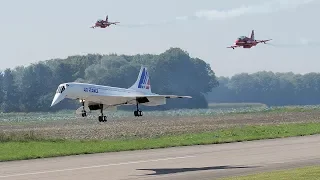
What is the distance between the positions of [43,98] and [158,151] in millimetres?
131849

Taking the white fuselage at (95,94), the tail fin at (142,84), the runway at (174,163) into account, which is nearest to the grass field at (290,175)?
the runway at (174,163)

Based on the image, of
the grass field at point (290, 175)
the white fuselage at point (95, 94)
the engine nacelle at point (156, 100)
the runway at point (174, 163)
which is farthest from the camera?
the engine nacelle at point (156, 100)

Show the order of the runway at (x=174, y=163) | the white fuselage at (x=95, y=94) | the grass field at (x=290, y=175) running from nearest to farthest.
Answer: the grass field at (x=290, y=175) → the runway at (x=174, y=163) → the white fuselage at (x=95, y=94)

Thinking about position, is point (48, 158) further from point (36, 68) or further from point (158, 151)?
point (36, 68)

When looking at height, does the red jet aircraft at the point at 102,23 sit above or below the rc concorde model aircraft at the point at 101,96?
above

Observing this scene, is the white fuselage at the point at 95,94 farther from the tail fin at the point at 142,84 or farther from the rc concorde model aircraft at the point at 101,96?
the tail fin at the point at 142,84

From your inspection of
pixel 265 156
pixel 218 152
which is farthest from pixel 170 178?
pixel 218 152

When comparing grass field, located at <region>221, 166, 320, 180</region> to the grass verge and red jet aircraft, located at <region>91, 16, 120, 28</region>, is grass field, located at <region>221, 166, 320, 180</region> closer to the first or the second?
the grass verge

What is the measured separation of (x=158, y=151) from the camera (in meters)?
44.0

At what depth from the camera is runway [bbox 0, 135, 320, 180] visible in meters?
31.2

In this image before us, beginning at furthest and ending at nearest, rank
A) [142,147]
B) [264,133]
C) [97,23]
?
[97,23], [264,133], [142,147]

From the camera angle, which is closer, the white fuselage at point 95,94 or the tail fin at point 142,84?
the white fuselage at point 95,94

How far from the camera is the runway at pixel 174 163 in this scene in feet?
102

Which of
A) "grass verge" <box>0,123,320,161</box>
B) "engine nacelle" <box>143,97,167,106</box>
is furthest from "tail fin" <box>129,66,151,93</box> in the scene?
"grass verge" <box>0,123,320,161</box>
